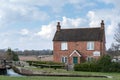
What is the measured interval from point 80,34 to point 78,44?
2.29 m

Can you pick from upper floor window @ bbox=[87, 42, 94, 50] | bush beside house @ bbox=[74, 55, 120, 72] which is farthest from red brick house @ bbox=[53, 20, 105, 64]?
bush beside house @ bbox=[74, 55, 120, 72]

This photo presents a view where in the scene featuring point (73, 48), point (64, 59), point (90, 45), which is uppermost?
point (90, 45)

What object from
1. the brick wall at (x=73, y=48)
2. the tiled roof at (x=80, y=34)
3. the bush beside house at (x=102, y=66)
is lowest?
the bush beside house at (x=102, y=66)

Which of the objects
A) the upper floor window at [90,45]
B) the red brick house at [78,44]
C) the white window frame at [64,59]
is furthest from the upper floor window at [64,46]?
the upper floor window at [90,45]

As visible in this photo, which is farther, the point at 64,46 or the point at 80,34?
the point at 64,46

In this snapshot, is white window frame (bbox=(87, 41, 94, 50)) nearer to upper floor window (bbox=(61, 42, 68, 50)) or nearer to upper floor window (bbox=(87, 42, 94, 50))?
upper floor window (bbox=(87, 42, 94, 50))

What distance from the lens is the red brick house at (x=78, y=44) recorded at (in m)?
68.2

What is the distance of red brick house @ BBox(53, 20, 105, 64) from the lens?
224 ft

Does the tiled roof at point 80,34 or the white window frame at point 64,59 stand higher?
the tiled roof at point 80,34

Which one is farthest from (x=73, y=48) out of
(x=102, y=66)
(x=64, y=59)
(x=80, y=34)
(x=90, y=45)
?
(x=102, y=66)

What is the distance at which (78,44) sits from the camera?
70.1 metres

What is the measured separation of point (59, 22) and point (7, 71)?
79.9ft

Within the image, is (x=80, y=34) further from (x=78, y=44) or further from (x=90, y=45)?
(x=90, y=45)

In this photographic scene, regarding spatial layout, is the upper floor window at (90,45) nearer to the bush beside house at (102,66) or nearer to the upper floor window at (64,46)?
the upper floor window at (64,46)
